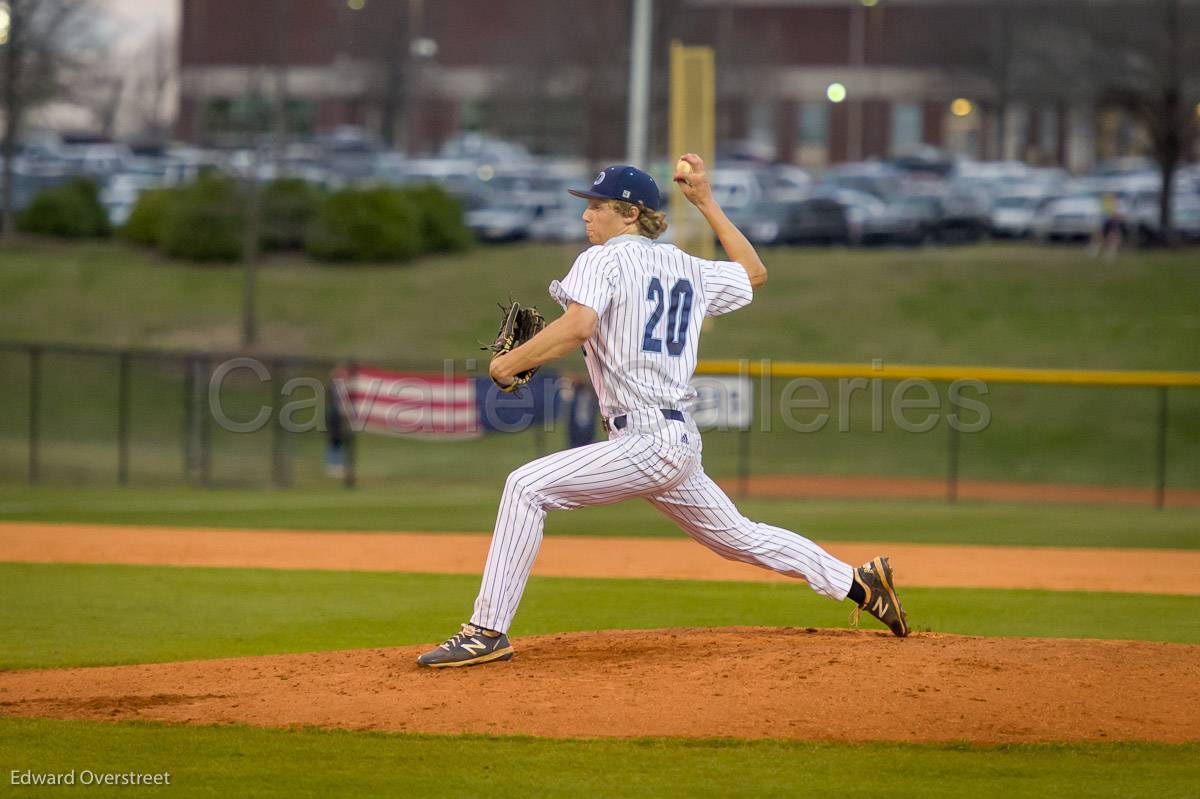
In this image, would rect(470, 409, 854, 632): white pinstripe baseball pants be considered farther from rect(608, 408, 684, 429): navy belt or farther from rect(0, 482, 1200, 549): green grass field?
rect(0, 482, 1200, 549): green grass field

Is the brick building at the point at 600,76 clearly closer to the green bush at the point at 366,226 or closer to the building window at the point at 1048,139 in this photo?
the building window at the point at 1048,139

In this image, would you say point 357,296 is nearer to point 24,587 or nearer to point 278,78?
point 278,78

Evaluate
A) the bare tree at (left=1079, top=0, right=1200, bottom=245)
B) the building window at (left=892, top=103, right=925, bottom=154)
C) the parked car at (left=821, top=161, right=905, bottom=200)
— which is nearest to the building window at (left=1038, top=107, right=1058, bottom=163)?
the building window at (left=892, top=103, right=925, bottom=154)

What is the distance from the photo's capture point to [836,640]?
646cm

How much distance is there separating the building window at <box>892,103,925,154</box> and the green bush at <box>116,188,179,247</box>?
3195 centimetres

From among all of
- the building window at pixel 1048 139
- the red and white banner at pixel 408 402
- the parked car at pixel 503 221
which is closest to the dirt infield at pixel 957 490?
the red and white banner at pixel 408 402

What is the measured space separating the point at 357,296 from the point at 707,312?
87.5 feet

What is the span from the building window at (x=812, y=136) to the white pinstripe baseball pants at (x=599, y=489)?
54467 mm

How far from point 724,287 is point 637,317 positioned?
55cm

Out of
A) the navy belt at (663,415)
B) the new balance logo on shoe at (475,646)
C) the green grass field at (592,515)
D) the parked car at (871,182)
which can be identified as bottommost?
the green grass field at (592,515)

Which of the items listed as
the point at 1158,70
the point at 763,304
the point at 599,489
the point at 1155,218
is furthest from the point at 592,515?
the point at 1155,218

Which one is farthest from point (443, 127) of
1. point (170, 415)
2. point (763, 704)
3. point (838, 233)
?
point (763, 704)

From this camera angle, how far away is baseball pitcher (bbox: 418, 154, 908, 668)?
18.7 ft

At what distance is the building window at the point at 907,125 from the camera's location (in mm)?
58250
